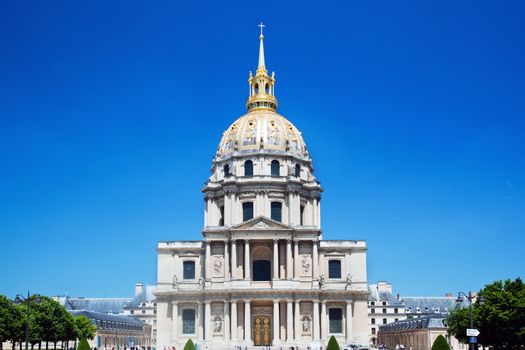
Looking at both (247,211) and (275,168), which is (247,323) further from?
(275,168)

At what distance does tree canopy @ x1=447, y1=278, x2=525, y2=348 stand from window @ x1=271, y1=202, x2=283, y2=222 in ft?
95.5

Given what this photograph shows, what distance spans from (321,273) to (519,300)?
2759 cm

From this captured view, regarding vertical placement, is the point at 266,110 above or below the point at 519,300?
above

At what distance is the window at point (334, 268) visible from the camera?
86.6 meters

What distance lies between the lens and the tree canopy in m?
62.9

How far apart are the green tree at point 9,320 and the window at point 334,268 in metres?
34.8

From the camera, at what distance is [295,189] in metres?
90.7

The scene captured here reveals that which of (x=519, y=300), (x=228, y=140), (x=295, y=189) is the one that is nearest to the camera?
(x=519, y=300)

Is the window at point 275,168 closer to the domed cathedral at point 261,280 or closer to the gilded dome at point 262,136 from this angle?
the gilded dome at point 262,136

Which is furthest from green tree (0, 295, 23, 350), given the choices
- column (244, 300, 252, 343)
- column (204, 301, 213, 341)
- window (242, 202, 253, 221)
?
window (242, 202, 253, 221)

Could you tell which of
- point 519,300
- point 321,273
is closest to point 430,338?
point 321,273

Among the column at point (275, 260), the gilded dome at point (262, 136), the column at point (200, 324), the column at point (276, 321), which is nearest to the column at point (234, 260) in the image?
the column at point (275, 260)

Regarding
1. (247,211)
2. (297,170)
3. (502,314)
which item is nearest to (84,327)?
(247,211)

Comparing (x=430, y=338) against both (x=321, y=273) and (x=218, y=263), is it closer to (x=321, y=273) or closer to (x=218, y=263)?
(x=321, y=273)
